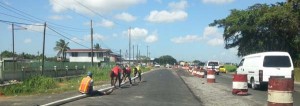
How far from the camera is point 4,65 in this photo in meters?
33.8

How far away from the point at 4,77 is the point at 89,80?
14028 mm

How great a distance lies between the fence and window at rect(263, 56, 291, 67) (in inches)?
647

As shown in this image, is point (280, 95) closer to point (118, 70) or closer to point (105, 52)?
point (118, 70)

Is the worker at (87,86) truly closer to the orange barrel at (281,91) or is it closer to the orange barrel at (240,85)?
the orange barrel at (240,85)

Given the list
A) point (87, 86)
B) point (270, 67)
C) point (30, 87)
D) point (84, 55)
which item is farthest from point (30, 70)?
point (84, 55)

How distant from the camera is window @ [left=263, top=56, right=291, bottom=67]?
80.1ft

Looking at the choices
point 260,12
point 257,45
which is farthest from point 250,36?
point 260,12

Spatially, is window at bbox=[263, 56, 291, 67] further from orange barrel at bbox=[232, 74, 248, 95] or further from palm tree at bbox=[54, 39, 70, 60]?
palm tree at bbox=[54, 39, 70, 60]

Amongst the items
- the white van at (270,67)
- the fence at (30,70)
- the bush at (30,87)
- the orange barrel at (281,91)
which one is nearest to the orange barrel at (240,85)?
the white van at (270,67)

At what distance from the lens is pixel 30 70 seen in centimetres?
3984

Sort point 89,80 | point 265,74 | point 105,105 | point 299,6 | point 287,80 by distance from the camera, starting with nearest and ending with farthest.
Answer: point 287,80
point 105,105
point 89,80
point 265,74
point 299,6

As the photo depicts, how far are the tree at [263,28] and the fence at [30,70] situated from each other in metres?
19.3

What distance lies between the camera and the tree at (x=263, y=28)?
153 ft

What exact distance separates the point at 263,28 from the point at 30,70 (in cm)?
2838
